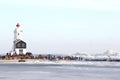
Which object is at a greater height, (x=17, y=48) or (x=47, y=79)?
(x=17, y=48)

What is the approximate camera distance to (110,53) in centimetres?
17750

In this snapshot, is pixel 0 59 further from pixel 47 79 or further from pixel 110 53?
pixel 110 53

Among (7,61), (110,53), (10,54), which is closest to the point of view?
(7,61)

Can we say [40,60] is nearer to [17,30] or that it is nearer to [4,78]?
[17,30]

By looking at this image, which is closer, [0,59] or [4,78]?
[4,78]

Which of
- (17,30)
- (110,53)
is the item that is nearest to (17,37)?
(17,30)

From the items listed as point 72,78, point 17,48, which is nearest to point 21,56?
point 17,48

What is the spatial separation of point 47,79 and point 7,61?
51998 mm

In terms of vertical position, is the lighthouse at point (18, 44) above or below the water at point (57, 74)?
above

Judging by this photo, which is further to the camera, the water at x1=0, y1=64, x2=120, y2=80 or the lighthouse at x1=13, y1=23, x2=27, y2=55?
the lighthouse at x1=13, y1=23, x2=27, y2=55

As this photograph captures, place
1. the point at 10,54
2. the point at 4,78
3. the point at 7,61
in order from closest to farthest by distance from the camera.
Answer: the point at 4,78 → the point at 7,61 → the point at 10,54

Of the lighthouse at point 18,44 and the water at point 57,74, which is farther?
the lighthouse at point 18,44

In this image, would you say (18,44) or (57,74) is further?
(18,44)

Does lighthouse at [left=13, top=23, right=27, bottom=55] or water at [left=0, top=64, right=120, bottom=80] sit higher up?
lighthouse at [left=13, top=23, right=27, bottom=55]
